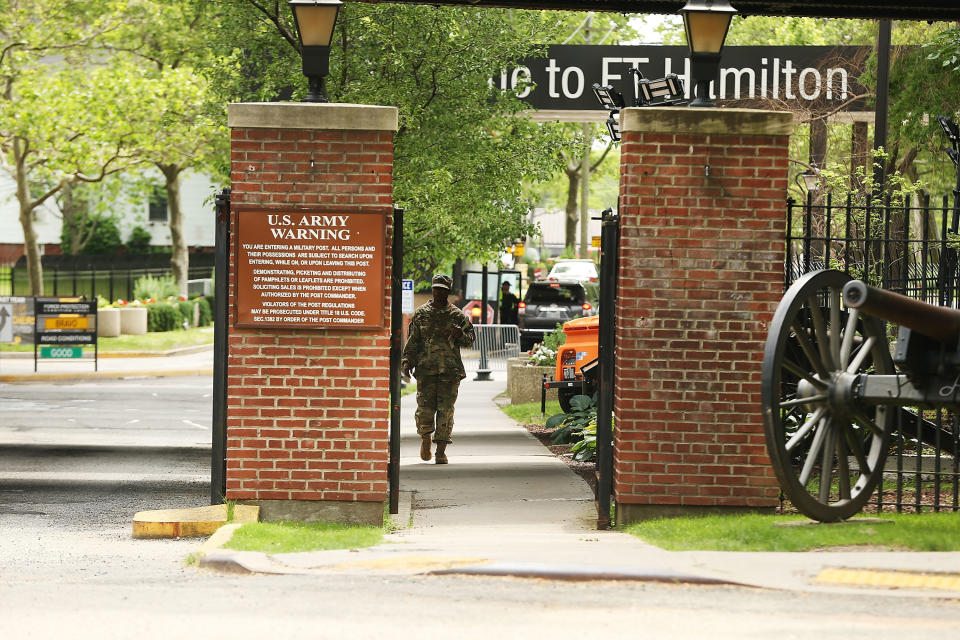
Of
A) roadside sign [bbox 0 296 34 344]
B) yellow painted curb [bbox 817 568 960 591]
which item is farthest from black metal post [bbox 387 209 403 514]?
roadside sign [bbox 0 296 34 344]

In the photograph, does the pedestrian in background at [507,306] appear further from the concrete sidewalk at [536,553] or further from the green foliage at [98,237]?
the green foliage at [98,237]

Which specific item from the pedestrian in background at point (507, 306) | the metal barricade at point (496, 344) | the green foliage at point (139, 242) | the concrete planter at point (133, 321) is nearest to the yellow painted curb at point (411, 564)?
the metal barricade at point (496, 344)

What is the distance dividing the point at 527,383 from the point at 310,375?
435 inches

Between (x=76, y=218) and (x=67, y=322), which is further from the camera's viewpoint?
(x=76, y=218)

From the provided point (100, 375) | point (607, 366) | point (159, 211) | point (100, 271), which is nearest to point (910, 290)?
point (607, 366)

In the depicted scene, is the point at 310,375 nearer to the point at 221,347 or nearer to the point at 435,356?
the point at 221,347

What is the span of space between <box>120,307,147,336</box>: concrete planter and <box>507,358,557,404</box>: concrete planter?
16098 millimetres

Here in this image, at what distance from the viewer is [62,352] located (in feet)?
84.8

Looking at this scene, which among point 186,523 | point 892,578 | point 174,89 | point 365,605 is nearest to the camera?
point 365,605

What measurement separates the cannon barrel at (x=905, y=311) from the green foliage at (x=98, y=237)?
173 ft

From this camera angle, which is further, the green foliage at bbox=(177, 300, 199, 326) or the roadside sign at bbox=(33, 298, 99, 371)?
the green foliage at bbox=(177, 300, 199, 326)

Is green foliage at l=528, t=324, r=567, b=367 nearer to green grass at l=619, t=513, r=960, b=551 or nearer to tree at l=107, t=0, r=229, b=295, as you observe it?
tree at l=107, t=0, r=229, b=295

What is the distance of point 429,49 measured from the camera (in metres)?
16.1

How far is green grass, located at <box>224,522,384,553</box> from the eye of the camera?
7398 mm
